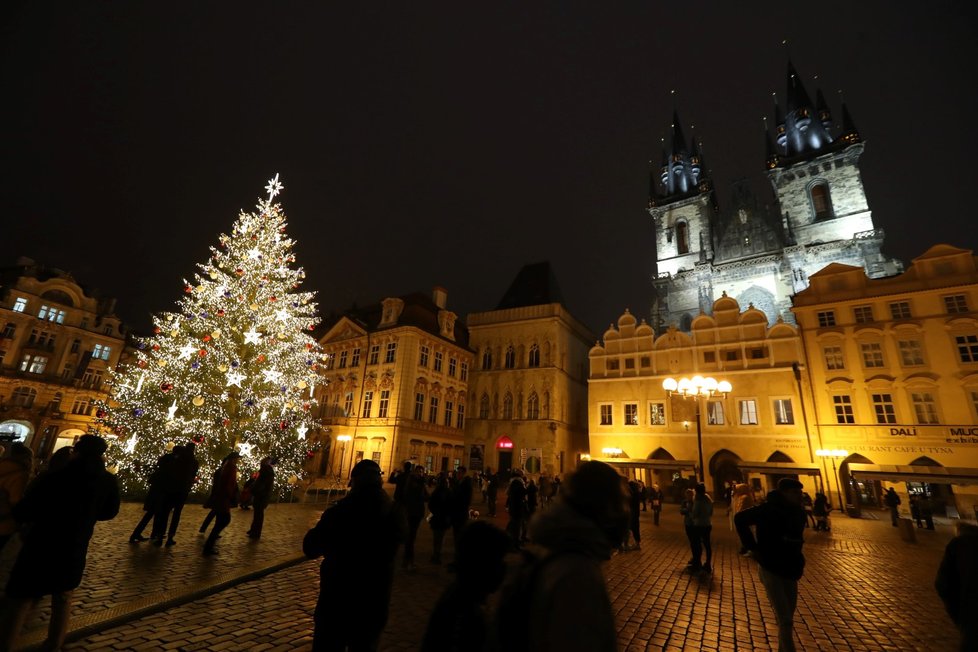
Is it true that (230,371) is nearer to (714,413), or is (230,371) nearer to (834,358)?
(714,413)

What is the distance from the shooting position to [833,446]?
24484 mm

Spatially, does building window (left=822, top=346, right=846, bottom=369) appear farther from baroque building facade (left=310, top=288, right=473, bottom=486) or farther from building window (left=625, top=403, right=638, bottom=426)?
baroque building facade (left=310, top=288, right=473, bottom=486)

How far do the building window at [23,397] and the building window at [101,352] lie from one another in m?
5.89

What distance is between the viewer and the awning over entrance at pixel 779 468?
22625 millimetres

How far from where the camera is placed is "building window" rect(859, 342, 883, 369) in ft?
83.3

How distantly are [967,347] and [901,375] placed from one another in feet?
10.5

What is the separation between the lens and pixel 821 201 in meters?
43.5

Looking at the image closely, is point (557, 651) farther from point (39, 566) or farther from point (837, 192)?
point (837, 192)

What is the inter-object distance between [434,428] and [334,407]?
734 centimetres

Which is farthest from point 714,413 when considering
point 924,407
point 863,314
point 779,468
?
point 863,314

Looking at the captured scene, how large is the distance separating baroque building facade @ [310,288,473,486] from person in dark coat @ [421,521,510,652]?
28.7m

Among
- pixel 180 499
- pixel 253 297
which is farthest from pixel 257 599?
pixel 253 297

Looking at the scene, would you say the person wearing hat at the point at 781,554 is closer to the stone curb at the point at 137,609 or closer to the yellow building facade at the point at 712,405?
the stone curb at the point at 137,609

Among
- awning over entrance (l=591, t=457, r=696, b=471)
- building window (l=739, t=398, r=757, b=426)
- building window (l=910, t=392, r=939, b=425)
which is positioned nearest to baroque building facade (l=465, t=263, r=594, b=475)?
awning over entrance (l=591, t=457, r=696, b=471)
